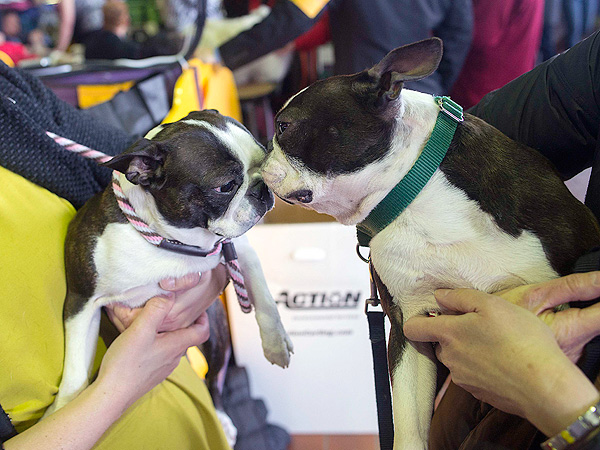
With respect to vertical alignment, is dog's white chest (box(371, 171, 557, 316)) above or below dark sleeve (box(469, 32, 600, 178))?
below

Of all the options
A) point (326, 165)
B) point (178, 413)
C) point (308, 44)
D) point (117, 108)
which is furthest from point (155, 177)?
point (308, 44)

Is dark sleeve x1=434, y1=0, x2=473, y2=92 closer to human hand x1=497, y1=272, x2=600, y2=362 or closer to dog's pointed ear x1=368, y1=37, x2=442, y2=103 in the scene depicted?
dog's pointed ear x1=368, y1=37, x2=442, y2=103

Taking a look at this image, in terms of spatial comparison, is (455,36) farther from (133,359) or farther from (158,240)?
(133,359)

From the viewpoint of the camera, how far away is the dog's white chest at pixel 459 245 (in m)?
0.88

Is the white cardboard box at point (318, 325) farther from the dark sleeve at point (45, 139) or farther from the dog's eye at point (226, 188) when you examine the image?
the dog's eye at point (226, 188)

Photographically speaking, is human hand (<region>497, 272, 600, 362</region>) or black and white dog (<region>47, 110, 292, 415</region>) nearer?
human hand (<region>497, 272, 600, 362</region>)

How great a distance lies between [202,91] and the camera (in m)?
2.59

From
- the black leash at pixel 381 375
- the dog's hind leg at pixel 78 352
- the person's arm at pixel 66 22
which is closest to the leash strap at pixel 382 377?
the black leash at pixel 381 375

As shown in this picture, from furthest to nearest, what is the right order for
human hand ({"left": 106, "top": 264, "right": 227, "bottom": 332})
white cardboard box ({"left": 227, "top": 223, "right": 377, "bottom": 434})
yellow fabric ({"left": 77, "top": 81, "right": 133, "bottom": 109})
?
1. yellow fabric ({"left": 77, "top": 81, "right": 133, "bottom": 109})
2. white cardboard box ({"left": 227, "top": 223, "right": 377, "bottom": 434})
3. human hand ({"left": 106, "top": 264, "right": 227, "bottom": 332})

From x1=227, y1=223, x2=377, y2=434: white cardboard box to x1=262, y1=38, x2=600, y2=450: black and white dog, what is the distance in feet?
3.44

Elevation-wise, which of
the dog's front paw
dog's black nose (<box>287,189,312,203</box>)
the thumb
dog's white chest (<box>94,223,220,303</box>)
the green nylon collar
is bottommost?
the dog's front paw

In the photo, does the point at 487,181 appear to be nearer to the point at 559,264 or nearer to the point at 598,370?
the point at 559,264

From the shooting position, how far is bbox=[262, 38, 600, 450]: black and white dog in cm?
88

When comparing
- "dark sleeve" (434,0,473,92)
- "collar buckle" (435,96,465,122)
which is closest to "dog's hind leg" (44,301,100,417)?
"collar buckle" (435,96,465,122)
